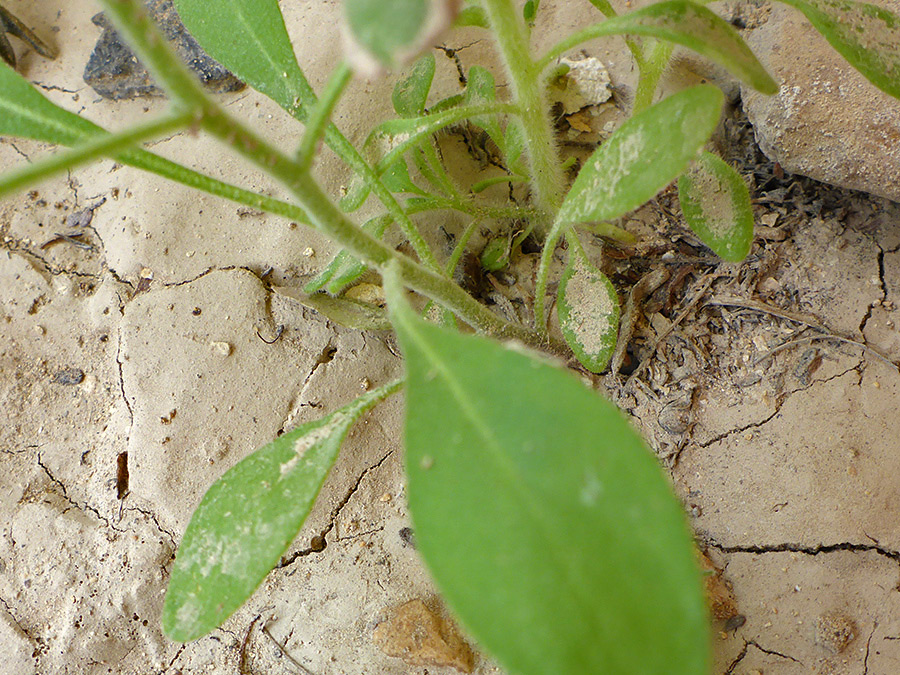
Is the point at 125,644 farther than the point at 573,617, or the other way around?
the point at 125,644

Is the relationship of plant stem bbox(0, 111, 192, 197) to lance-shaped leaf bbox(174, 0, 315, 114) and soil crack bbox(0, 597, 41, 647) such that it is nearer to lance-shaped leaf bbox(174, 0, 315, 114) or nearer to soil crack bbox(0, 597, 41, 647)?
lance-shaped leaf bbox(174, 0, 315, 114)

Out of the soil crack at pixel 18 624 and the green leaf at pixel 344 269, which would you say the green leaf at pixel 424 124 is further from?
the soil crack at pixel 18 624

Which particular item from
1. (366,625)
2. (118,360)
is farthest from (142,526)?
(366,625)

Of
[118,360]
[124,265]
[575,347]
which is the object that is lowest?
[575,347]

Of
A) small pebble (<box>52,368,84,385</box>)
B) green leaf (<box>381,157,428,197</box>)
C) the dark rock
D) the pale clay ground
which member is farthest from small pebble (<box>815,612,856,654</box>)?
the dark rock

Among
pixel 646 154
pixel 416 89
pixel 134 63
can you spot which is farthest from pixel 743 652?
pixel 134 63

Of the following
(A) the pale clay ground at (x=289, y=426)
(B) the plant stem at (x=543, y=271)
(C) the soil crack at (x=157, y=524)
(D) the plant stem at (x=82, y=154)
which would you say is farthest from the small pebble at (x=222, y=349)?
(D) the plant stem at (x=82, y=154)

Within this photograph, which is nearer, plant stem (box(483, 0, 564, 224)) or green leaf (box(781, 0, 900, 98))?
green leaf (box(781, 0, 900, 98))

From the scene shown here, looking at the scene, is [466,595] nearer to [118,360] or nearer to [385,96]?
[118,360]
